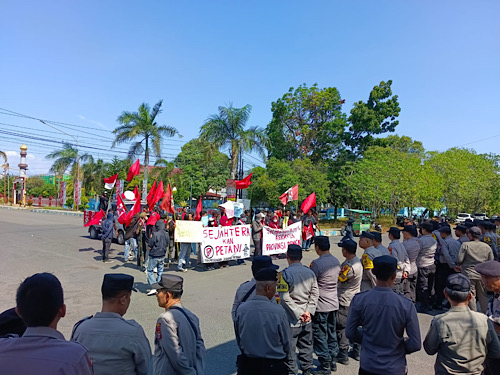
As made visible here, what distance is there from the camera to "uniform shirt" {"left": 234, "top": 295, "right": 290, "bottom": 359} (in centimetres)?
311

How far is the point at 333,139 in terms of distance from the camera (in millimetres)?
36281

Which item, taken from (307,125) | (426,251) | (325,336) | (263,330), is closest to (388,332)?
(263,330)

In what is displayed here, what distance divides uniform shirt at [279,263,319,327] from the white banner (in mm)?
7933

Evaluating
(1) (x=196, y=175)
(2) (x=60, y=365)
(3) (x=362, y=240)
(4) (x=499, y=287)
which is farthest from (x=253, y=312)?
(1) (x=196, y=175)

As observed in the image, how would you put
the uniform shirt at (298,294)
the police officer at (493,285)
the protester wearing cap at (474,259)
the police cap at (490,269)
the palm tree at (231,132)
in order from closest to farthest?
the police officer at (493,285) → the police cap at (490,269) → the uniform shirt at (298,294) → the protester wearing cap at (474,259) → the palm tree at (231,132)

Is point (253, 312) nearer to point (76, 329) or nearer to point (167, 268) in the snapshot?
point (76, 329)

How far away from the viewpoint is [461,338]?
9.65ft

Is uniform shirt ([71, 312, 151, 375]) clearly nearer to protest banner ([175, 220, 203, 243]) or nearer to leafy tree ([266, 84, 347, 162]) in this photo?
protest banner ([175, 220, 203, 243])

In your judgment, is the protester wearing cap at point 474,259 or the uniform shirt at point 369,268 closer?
the uniform shirt at point 369,268

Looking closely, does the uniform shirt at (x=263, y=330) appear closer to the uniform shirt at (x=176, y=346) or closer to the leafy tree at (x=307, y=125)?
the uniform shirt at (x=176, y=346)

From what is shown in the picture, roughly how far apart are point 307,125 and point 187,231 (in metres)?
28.0

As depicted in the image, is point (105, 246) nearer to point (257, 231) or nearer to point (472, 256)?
point (257, 231)

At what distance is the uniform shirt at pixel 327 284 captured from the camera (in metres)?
4.85

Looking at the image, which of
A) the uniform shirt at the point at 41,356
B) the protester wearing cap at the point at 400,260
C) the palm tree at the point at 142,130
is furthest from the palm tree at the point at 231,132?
the uniform shirt at the point at 41,356
